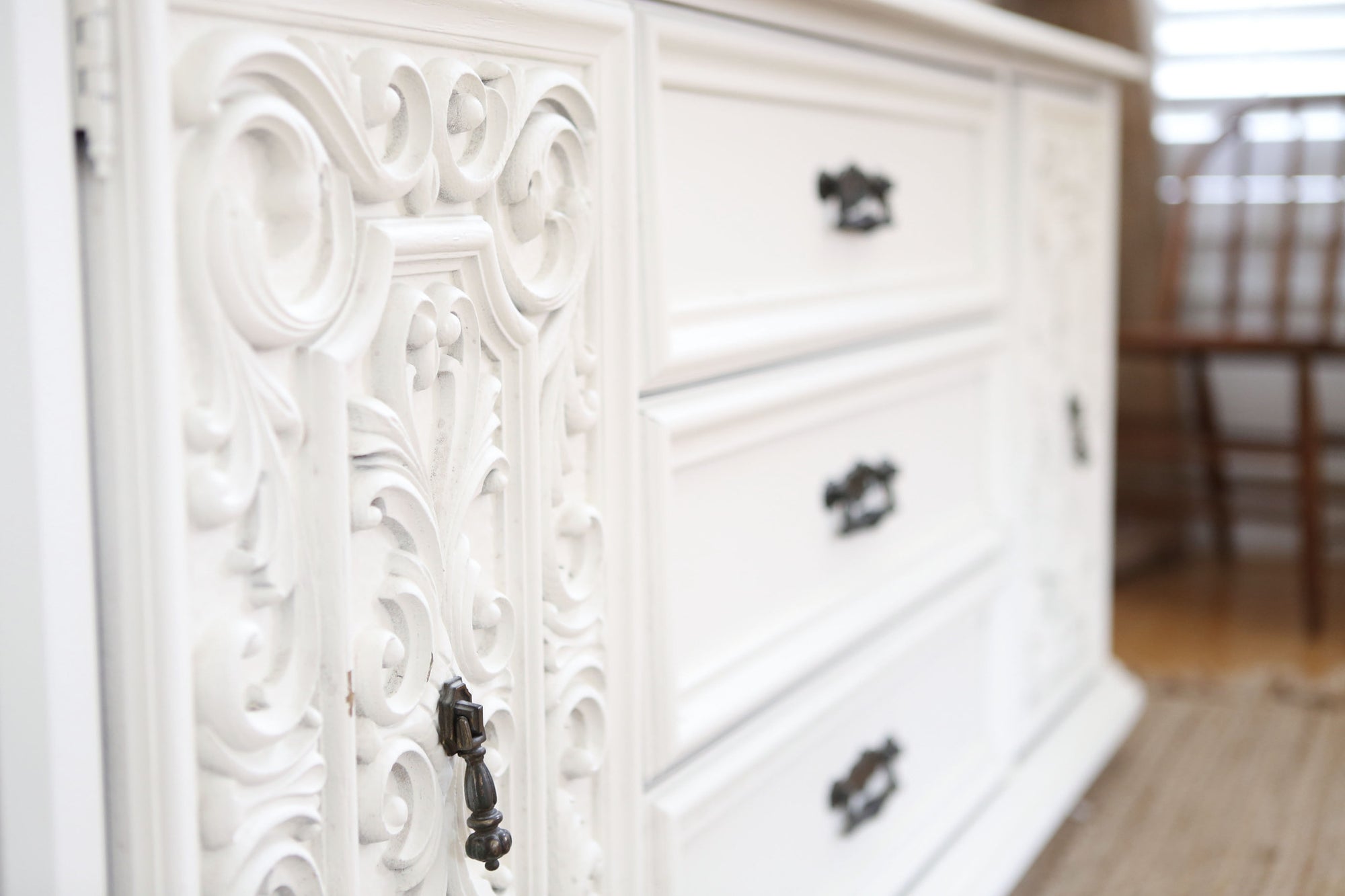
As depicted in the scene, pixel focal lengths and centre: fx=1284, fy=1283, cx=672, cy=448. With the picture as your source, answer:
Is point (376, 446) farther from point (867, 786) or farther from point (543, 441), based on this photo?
point (867, 786)

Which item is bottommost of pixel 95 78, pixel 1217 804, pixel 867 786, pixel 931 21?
pixel 1217 804

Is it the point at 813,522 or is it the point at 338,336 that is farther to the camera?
the point at 813,522

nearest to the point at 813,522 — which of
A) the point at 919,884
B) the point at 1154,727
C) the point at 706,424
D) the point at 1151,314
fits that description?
the point at 706,424

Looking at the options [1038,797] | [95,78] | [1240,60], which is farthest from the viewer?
[1240,60]

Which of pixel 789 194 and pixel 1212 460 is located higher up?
pixel 789 194

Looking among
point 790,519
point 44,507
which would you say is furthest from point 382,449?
point 790,519

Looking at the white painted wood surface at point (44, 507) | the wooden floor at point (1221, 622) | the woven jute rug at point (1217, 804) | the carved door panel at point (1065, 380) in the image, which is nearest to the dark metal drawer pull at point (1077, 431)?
the carved door panel at point (1065, 380)

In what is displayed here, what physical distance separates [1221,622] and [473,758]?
177 centimetres

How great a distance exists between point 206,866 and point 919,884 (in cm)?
63

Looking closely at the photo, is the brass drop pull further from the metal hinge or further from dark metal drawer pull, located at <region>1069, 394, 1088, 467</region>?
dark metal drawer pull, located at <region>1069, 394, 1088, 467</region>

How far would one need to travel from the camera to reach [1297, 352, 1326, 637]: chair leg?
1.85 metres

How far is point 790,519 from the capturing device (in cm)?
76

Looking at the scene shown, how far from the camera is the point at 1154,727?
59.6 inches

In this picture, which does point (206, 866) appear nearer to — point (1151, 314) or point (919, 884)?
point (919, 884)
